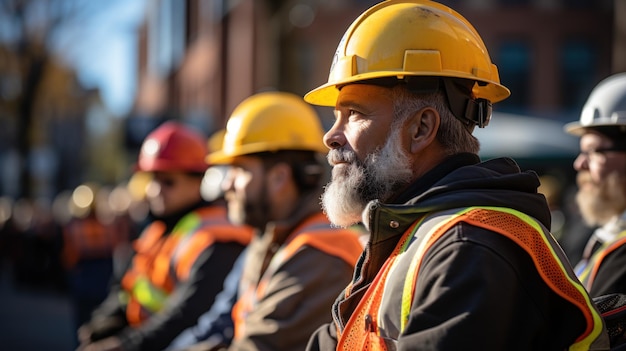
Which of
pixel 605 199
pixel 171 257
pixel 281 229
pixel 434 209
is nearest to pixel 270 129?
pixel 281 229

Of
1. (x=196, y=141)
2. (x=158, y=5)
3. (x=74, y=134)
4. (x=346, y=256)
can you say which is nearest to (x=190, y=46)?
(x=74, y=134)

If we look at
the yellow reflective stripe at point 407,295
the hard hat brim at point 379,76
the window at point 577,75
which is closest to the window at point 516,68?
the window at point 577,75

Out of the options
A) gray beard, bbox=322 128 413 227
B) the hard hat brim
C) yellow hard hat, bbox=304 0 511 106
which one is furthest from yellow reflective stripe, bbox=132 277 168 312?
yellow hard hat, bbox=304 0 511 106

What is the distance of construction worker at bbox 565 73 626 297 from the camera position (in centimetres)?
399

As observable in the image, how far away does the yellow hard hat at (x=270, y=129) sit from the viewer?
15.6 ft

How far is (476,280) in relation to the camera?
6.61 feet

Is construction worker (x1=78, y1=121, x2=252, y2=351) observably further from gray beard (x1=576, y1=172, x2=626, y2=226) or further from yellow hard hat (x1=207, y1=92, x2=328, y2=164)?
gray beard (x1=576, y1=172, x2=626, y2=226)

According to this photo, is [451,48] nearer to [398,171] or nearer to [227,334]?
[398,171]

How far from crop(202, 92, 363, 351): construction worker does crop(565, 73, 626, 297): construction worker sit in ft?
3.98

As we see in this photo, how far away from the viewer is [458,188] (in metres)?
2.34

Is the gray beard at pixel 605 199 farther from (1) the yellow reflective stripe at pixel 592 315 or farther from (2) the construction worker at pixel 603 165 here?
(1) the yellow reflective stripe at pixel 592 315

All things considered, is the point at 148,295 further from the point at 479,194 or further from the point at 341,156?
the point at 479,194

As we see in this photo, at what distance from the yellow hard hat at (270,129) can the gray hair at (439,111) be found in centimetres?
214

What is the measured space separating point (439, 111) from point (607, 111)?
2.03m
